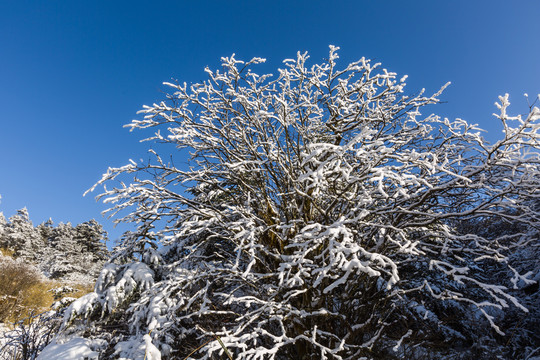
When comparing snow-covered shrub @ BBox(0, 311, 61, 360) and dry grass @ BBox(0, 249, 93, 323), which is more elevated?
dry grass @ BBox(0, 249, 93, 323)

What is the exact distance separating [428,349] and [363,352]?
1901 mm

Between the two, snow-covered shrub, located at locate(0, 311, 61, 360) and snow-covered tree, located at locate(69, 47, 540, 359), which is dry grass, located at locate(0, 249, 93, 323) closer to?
snow-covered shrub, located at locate(0, 311, 61, 360)

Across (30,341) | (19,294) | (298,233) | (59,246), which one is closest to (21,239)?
(59,246)

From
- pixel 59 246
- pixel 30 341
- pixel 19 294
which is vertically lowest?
pixel 30 341

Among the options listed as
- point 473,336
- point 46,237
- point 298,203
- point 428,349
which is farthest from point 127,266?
point 46,237

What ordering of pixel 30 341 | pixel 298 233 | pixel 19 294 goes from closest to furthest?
1. pixel 298 233
2. pixel 30 341
3. pixel 19 294

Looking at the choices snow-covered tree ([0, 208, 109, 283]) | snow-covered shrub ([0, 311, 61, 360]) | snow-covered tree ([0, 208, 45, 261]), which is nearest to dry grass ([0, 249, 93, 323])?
snow-covered shrub ([0, 311, 61, 360])

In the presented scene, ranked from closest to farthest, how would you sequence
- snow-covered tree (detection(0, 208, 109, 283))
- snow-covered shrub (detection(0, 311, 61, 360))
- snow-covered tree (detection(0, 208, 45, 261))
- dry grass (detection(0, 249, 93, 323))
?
snow-covered shrub (detection(0, 311, 61, 360))
dry grass (detection(0, 249, 93, 323))
snow-covered tree (detection(0, 208, 109, 283))
snow-covered tree (detection(0, 208, 45, 261))

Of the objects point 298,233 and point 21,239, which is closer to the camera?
point 298,233

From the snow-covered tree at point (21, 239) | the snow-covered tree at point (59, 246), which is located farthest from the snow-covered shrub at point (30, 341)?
the snow-covered tree at point (21, 239)

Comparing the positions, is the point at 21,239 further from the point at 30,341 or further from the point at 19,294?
the point at 30,341

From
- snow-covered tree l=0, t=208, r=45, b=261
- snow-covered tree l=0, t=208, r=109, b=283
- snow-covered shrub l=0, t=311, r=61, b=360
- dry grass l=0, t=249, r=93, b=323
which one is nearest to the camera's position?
snow-covered shrub l=0, t=311, r=61, b=360

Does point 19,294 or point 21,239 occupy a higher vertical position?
point 21,239

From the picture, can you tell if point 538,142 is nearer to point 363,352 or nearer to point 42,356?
point 363,352
